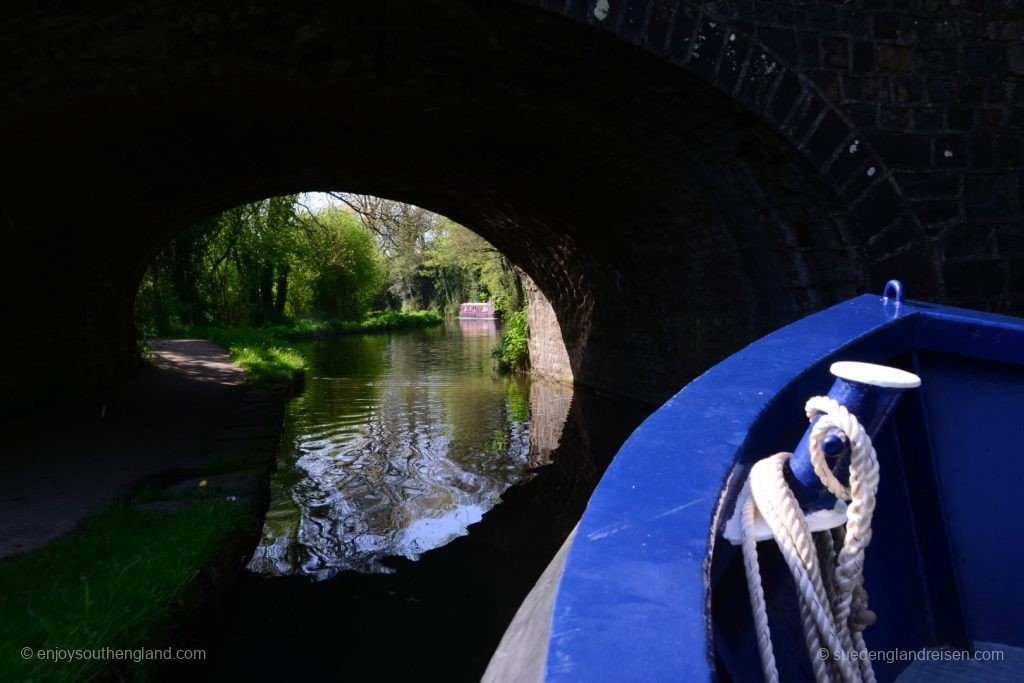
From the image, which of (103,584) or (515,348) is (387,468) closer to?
(103,584)

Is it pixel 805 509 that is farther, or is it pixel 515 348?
pixel 515 348

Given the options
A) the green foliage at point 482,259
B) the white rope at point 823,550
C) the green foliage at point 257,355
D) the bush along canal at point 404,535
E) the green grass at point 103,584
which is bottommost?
the bush along canal at point 404,535

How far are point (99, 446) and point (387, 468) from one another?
1951 mm

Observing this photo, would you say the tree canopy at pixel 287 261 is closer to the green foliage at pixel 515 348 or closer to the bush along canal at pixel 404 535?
the green foliage at pixel 515 348

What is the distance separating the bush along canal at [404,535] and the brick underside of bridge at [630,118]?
200 cm

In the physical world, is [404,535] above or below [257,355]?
below

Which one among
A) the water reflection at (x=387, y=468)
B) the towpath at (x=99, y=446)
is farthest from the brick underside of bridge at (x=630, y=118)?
the water reflection at (x=387, y=468)

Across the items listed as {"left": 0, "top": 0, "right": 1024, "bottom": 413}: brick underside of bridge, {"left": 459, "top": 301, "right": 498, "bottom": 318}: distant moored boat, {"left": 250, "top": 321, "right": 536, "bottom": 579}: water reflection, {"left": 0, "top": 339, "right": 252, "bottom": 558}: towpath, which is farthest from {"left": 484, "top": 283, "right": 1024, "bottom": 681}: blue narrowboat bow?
{"left": 459, "top": 301, "right": 498, "bottom": 318}: distant moored boat

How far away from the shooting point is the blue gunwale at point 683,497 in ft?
2.46

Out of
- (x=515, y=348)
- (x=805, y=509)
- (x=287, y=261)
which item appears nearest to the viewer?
(x=805, y=509)

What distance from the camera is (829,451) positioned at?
103 cm

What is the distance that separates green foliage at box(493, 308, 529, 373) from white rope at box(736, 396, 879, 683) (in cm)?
1115

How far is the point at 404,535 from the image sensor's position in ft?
13.1

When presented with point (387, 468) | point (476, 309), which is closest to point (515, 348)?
point (387, 468)
